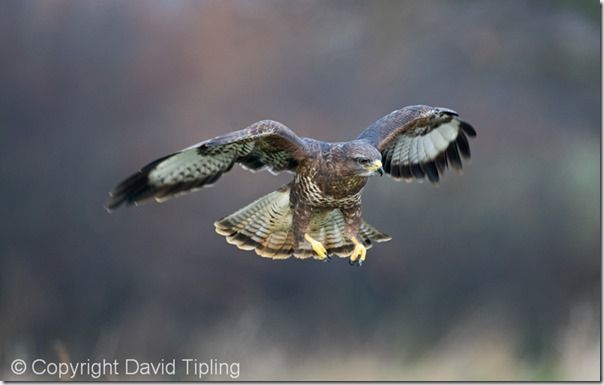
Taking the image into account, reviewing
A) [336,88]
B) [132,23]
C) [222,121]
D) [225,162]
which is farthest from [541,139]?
[225,162]

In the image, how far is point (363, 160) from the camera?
15.7ft

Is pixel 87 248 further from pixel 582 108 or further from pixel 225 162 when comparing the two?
pixel 582 108

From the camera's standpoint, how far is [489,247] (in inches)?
366

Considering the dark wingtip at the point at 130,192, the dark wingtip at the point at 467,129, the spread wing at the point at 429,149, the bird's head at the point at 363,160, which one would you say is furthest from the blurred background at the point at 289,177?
the bird's head at the point at 363,160

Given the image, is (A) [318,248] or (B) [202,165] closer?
(A) [318,248]

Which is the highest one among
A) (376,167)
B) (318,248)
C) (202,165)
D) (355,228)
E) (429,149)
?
(429,149)

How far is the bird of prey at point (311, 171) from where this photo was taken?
16.0ft

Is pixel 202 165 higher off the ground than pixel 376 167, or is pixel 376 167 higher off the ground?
pixel 202 165

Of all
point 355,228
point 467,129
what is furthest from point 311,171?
point 467,129

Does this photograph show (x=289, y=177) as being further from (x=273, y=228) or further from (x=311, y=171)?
(x=311, y=171)

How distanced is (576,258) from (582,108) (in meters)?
1.68

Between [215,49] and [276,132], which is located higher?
[215,49]

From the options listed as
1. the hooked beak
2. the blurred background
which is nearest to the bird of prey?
the hooked beak

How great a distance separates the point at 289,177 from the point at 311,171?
9.60 feet
